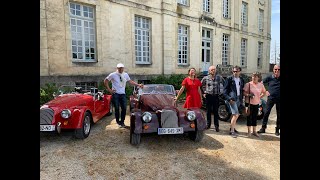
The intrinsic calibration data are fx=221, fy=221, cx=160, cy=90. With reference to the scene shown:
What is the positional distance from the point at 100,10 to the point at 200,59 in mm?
8962

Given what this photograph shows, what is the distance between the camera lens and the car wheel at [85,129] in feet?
17.2

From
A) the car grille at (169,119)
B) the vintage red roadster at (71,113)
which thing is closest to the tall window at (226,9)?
the vintage red roadster at (71,113)

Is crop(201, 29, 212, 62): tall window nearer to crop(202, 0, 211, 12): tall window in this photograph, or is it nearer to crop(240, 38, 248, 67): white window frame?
crop(202, 0, 211, 12): tall window

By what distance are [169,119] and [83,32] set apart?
8449mm

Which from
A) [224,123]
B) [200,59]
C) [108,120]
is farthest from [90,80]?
[200,59]

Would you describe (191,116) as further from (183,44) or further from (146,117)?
(183,44)

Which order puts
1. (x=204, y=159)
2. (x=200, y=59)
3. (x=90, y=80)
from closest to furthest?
(x=204, y=159) < (x=90, y=80) < (x=200, y=59)

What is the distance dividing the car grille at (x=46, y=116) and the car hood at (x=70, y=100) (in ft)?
1.25

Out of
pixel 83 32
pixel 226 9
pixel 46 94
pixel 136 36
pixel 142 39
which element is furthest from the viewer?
pixel 226 9

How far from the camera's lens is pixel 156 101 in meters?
5.86

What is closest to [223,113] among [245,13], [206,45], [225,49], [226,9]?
[206,45]

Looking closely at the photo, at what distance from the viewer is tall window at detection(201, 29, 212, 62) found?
18.4 metres
